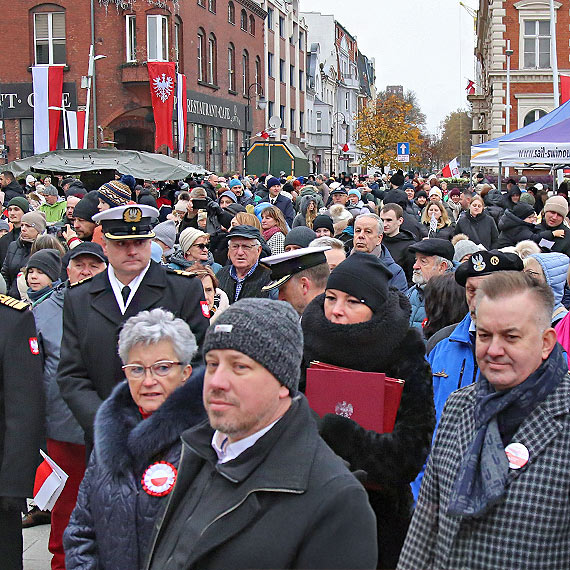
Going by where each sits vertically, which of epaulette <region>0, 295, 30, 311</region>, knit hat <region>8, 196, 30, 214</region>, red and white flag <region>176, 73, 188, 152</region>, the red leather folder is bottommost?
the red leather folder

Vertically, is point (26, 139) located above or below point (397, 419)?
above

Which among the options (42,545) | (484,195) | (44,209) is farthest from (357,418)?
(484,195)

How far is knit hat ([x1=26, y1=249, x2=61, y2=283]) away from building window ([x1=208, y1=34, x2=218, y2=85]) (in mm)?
38079

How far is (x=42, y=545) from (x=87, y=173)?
14.3 meters

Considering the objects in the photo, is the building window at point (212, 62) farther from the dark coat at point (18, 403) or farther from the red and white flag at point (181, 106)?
the dark coat at point (18, 403)

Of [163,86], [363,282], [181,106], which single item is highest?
[163,86]

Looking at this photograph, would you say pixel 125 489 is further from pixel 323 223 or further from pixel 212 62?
pixel 212 62

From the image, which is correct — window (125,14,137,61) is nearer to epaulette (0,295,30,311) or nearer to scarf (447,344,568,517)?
epaulette (0,295,30,311)

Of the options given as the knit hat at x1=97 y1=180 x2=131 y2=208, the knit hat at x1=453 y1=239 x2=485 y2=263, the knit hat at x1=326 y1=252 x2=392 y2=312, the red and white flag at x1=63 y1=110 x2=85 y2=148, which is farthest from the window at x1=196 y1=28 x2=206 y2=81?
the knit hat at x1=326 y1=252 x2=392 y2=312

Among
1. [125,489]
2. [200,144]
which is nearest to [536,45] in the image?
[200,144]

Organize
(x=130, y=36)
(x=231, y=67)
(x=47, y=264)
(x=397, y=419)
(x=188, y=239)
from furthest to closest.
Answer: (x=231, y=67)
(x=130, y=36)
(x=188, y=239)
(x=47, y=264)
(x=397, y=419)

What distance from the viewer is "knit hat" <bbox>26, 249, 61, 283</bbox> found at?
655cm

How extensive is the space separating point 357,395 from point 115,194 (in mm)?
3307

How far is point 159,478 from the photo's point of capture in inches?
125
